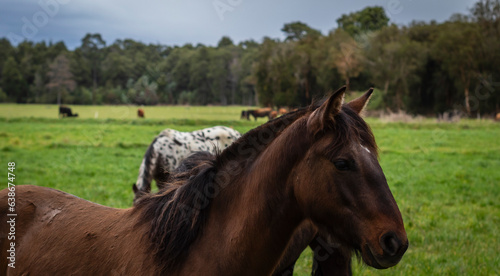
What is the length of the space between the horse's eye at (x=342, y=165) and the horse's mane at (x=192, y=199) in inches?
5.1

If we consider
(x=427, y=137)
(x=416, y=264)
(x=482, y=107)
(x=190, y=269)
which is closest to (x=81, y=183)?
(x=416, y=264)

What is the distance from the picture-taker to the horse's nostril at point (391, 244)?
5.18 ft

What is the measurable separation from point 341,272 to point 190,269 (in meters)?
1.69

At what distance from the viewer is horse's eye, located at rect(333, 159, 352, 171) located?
1.69 m

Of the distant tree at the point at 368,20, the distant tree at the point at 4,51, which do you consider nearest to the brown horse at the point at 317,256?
the distant tree at the point at 4,51

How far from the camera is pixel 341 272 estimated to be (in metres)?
3.08

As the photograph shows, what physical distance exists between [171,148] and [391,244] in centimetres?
597

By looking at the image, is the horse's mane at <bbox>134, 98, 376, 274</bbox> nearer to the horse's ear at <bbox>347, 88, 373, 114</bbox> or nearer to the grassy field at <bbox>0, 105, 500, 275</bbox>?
the horse's ear at <bbox>347, 88, 373, 114</bbox>

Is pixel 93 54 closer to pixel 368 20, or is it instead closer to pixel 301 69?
pixel 301 69

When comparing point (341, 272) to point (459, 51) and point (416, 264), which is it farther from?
point (459, 51)

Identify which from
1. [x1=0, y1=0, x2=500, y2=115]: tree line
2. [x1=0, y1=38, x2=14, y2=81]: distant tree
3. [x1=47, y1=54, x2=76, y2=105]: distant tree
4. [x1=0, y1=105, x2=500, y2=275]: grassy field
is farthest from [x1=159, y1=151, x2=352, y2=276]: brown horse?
[x1=47, y1=54, x2=76, y2=105]: distant tree

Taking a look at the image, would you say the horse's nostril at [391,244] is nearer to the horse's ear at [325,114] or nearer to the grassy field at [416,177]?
the grassy field at [416,177]

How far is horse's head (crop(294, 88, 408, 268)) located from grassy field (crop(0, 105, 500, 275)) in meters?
0.36

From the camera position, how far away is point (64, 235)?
7.50 feet
